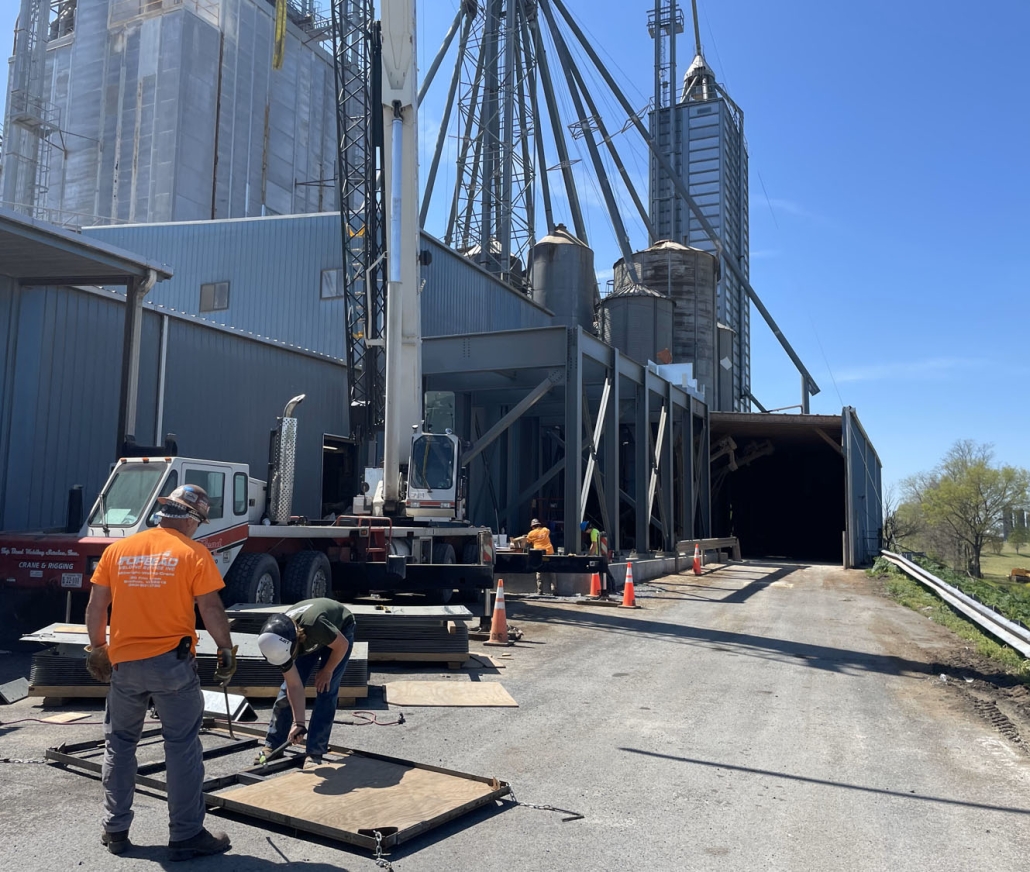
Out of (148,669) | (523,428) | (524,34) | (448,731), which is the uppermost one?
(524,34)

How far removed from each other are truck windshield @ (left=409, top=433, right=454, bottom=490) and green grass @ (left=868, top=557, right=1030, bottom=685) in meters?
8.91

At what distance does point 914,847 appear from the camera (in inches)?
188

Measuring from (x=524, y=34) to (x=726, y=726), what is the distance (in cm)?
3662

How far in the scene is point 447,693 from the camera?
847 cm

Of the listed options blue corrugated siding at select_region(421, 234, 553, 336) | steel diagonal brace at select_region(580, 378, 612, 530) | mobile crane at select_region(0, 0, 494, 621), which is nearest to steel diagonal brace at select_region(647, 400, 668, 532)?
steel diagonal brace at select_region(580, 378, 612, 530)

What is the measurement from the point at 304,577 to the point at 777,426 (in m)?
26.7

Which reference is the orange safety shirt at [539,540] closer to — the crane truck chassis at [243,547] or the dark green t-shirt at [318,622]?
the crane truck chassis at [243,547]

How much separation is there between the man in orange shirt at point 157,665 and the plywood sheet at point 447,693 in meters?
3.80

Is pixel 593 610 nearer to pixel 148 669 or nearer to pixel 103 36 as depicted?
pixel 148 669

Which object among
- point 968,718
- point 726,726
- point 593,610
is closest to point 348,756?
point 726,726

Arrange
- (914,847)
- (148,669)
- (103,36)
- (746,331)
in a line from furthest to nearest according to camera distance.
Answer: (746,331), (103,36), (914,847), (148,669)

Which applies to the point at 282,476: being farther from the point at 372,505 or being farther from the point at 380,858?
the point at 380,858

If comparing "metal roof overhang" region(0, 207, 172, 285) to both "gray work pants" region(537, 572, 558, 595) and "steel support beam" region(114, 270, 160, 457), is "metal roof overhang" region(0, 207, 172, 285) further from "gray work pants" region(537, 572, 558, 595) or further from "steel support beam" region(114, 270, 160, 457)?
"gray work pants" region(537, 572, 558, 595)

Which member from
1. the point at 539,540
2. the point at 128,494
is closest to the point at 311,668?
the point at 128,494
